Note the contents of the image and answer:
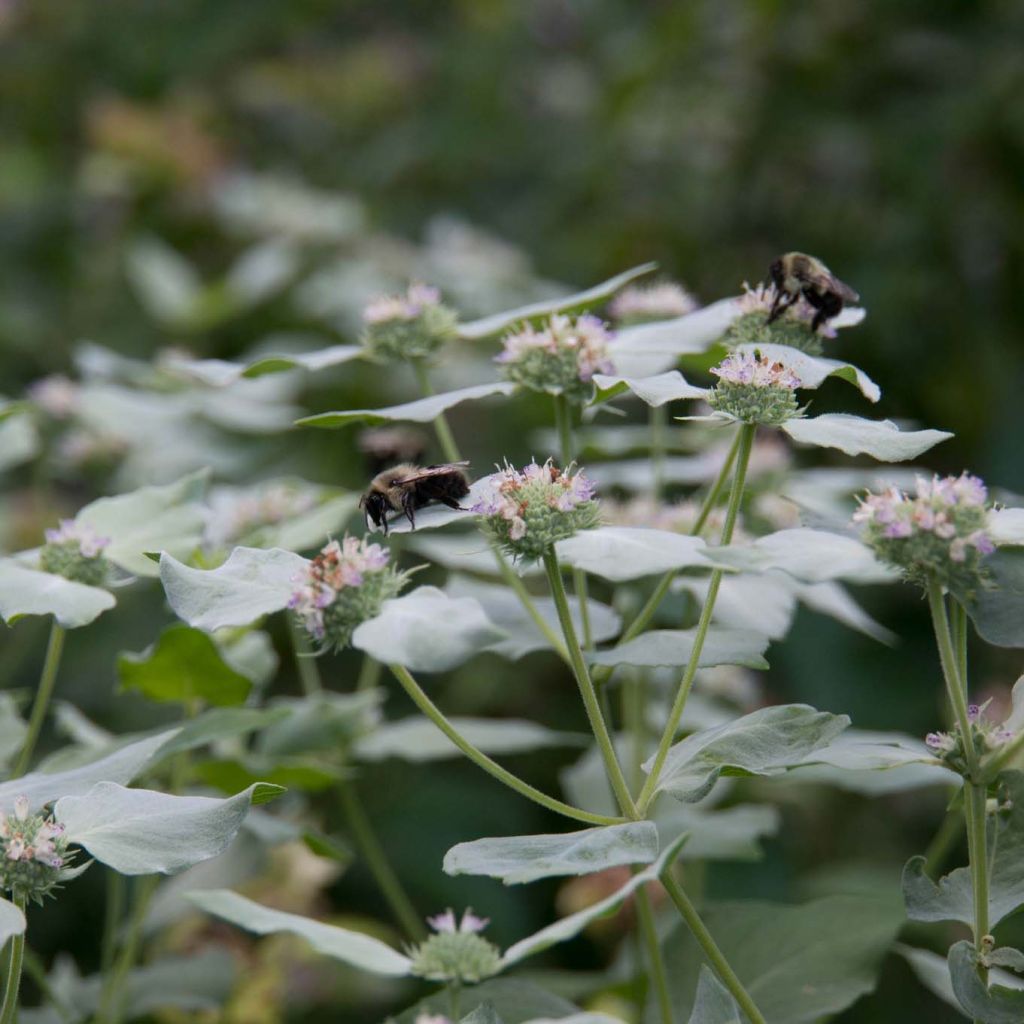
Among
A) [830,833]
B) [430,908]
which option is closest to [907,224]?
[830,833]

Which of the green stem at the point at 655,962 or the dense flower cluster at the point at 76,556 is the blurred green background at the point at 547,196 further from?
→ the dense flower cluster at the point at 76,556

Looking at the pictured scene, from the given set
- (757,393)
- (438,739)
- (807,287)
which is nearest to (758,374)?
(757,393)

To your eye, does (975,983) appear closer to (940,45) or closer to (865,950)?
(865,950)

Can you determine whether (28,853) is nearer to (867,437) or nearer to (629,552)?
(629,552)

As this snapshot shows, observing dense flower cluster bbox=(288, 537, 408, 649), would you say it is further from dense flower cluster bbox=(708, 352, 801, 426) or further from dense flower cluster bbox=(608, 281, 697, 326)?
dense flower cluster bbox=(608, 281, 697, 326)

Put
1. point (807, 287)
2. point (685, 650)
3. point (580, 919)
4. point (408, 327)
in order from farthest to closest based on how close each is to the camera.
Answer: point (408, 327), point (807, 287), point (685, 650), point (580, 919)

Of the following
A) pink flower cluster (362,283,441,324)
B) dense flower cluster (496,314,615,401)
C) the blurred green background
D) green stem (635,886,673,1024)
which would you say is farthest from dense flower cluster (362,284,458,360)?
the blurred green background
